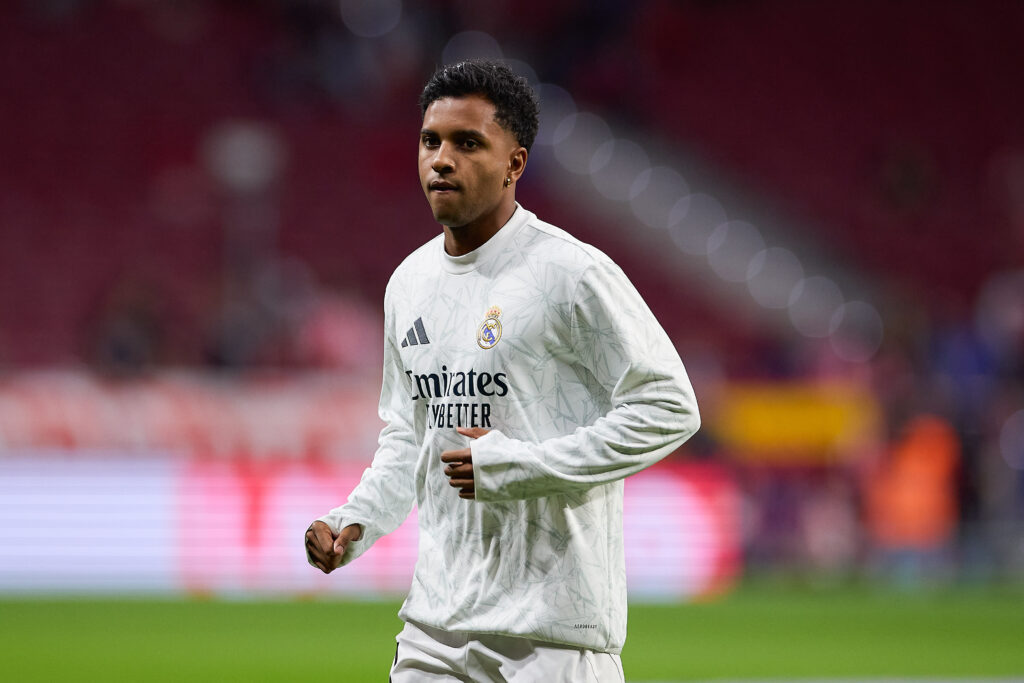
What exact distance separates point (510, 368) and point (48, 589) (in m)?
10.6

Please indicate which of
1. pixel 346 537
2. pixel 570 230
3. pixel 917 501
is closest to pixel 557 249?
pixel 346 537

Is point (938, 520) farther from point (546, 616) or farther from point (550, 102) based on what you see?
point (546, 616)

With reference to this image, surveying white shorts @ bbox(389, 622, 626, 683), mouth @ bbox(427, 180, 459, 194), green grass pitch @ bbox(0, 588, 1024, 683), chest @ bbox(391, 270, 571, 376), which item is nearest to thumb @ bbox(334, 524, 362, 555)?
white shorts @ bbox(389, 622, 626, 683)

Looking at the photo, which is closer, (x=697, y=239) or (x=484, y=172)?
(x=484, y=172)

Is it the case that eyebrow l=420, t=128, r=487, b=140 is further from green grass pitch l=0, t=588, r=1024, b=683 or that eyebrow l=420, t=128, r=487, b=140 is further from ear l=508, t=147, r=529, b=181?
green grass pitch l=0, t=588, r=1024, b=683

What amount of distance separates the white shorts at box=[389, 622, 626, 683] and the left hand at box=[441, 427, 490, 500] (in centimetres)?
40

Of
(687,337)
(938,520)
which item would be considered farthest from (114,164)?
(938,520)

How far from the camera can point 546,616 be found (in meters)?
3.68

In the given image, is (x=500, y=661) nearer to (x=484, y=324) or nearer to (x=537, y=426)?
(x=537, y=426)

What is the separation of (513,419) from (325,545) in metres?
0.61

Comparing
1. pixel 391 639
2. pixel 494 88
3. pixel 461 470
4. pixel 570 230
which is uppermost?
pixel 570 230

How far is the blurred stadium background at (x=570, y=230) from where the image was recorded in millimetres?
13852

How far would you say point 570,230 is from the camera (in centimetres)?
2177

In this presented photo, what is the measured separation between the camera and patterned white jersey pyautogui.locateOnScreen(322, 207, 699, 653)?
11.9 feet
